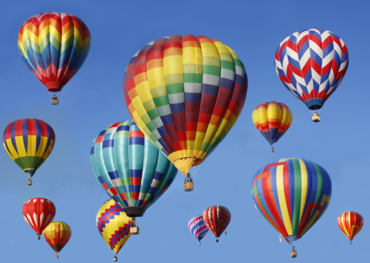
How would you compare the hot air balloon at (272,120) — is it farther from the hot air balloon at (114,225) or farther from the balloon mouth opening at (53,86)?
the balloon mouth opening at (53,86)

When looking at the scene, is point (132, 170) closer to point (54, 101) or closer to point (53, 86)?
point (54, 101)

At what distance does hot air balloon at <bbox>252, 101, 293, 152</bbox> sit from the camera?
37.7 m

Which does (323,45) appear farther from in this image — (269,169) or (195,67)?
(195,67)

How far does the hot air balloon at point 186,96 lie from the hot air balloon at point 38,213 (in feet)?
48.4

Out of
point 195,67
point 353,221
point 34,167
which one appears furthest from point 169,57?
point 353,221

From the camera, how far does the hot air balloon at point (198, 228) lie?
1741 inches

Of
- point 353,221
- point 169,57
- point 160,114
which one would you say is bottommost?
point 353,221

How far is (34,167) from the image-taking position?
3117 centimetres

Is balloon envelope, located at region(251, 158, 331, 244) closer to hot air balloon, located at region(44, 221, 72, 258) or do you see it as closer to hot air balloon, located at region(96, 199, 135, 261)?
hot air balloon, located at region(96, 199, 135, 261)

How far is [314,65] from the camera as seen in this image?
2783 centimetres

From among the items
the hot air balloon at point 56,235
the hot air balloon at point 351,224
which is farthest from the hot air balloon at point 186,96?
the hot air balloon at point 351,224

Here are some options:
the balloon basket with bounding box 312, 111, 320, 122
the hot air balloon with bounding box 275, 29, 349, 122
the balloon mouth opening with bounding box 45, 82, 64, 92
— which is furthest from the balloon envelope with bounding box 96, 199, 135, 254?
the balloon basket with bounding box 312, 111, 320, 122

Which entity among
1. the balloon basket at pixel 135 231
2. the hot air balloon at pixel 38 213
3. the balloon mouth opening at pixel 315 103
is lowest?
the balloon basket at pixel 135 231

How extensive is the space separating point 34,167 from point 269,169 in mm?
10401
